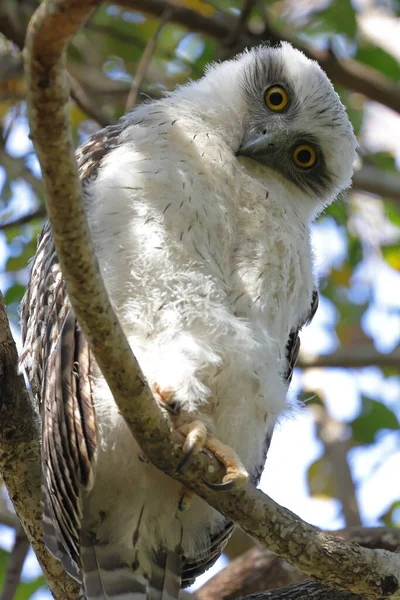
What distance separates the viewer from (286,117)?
A: 3.73 metres

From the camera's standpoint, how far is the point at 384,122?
9.00 meters

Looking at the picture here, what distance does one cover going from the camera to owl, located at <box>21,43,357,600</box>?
285 centimetres

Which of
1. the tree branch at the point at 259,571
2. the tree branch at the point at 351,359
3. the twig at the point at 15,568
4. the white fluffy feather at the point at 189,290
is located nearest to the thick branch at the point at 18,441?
the white fluffy feather at the point at 189,290

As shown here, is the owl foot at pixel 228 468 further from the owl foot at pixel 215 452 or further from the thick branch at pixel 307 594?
the thick branch at pixel 307 594

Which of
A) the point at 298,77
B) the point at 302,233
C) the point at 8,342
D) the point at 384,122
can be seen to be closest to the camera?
the point at 8,342

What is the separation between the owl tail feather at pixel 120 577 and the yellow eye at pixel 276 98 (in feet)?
6.19

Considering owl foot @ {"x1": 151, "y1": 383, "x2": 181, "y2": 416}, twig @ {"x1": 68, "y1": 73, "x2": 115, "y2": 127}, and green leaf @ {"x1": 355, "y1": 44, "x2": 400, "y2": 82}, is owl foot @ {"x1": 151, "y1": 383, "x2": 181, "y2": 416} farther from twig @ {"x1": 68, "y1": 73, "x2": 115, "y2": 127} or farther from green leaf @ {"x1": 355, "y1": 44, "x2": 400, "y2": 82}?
green leaf @ {"x1": 355, "y1": 44, "x2": 400, "y2": 82}

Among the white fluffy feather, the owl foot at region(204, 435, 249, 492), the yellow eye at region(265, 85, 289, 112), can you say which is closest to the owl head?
the yellow eye at region(265, 85, 289, 112)

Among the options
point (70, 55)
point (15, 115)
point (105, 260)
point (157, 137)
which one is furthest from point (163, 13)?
point (105, 260)

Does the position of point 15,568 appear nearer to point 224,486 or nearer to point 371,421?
point 224,486

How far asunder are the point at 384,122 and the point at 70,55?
161 inches

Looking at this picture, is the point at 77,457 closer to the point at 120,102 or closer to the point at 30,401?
the point at 30,401

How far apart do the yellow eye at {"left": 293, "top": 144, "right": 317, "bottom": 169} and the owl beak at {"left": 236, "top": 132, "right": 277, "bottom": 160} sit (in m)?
0.22

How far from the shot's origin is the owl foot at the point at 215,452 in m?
2.65
